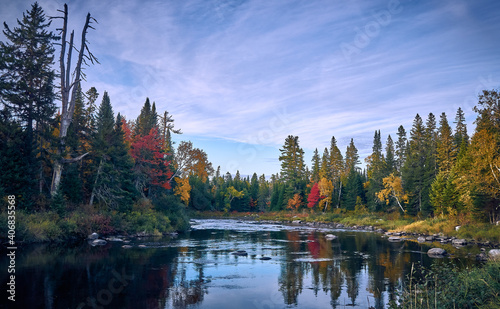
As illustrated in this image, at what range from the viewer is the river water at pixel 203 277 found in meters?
11.1

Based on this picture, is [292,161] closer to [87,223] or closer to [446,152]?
[446,152]

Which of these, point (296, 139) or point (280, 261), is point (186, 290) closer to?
point (280, 261)

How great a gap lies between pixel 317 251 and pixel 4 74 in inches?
1162

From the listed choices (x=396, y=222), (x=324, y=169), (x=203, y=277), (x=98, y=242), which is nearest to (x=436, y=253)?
(x=203, y=277)

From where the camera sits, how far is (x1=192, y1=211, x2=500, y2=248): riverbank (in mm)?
28281

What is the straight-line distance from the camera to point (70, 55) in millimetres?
25562

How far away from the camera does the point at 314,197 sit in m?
70.4

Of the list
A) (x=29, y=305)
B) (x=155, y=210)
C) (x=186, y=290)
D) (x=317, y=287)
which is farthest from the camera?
(x=155, y=210)

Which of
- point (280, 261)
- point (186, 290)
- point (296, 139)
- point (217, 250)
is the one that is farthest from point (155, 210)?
point (296, 139)

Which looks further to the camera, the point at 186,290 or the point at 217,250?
the point at 217,250

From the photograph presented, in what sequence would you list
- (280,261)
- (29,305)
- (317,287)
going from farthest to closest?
(280,261), (317,287), (29,305)

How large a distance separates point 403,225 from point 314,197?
28.5 m

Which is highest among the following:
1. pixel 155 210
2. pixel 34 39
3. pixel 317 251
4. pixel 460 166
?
pixel 34 39

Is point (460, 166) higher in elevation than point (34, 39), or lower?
lower
